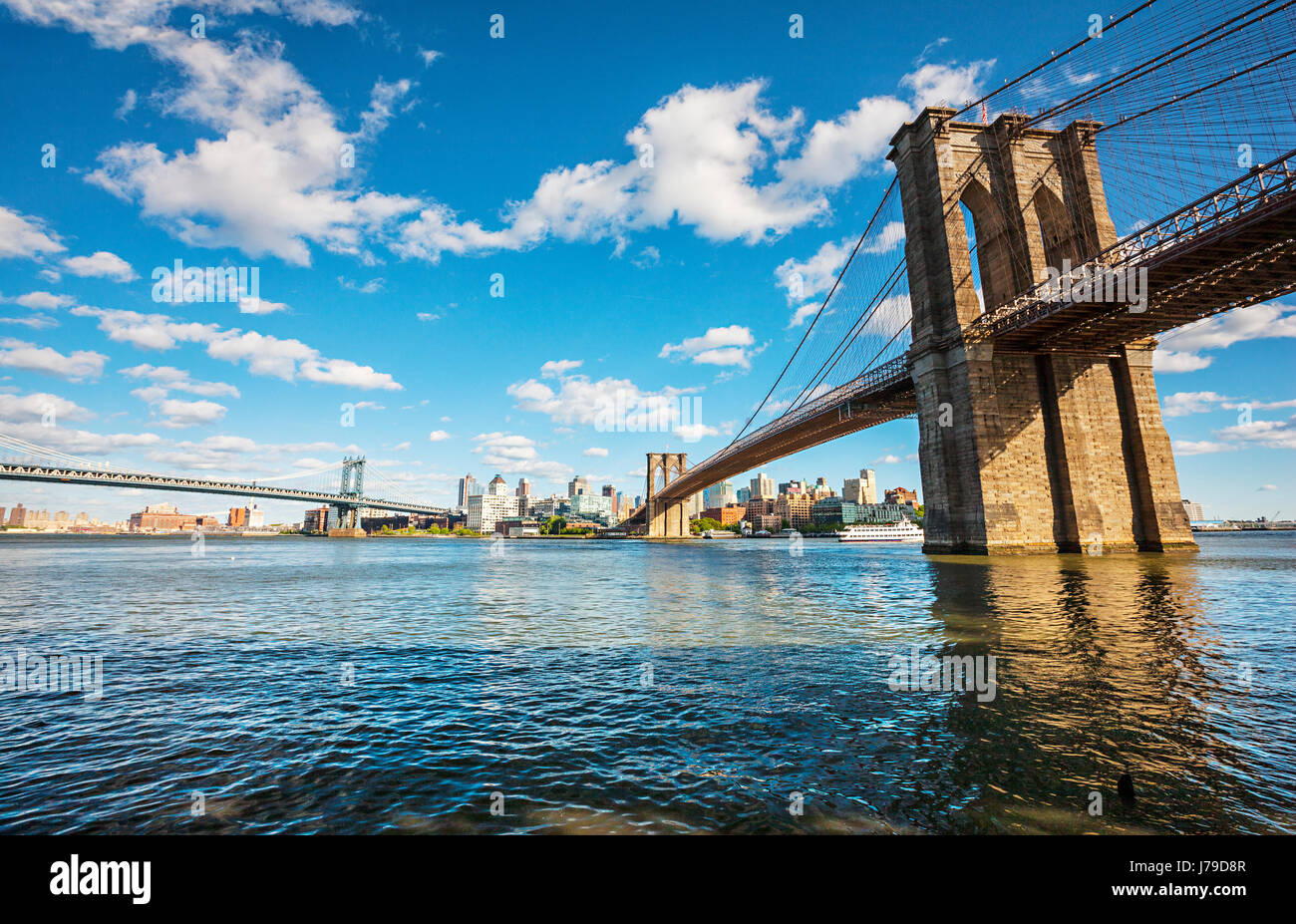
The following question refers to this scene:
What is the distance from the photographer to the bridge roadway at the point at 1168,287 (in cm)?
2120

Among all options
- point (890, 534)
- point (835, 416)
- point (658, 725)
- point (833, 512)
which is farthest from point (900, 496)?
point (658, 725)

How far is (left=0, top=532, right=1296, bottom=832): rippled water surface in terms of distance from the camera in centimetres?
444

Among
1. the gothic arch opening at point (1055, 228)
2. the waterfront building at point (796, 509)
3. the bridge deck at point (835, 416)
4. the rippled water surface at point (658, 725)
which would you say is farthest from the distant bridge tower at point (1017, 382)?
the waterfront building at point (796, 509)

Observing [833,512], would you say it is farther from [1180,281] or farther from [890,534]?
[1180,281]

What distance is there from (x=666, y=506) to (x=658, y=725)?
4010 inches

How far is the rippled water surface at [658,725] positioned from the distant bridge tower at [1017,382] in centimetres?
1870

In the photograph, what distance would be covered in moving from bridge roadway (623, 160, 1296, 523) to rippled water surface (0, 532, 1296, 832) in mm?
15787

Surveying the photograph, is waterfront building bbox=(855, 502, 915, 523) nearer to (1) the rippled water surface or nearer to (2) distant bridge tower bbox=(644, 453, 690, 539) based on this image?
(2) distant bridge tower bbox=(644, 453, 690, 539)

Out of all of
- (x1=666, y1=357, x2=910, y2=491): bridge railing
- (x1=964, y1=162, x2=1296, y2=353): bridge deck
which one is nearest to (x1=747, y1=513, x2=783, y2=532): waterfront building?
(x1=666, y1=357, x2=910, y2=491): bridge railing
